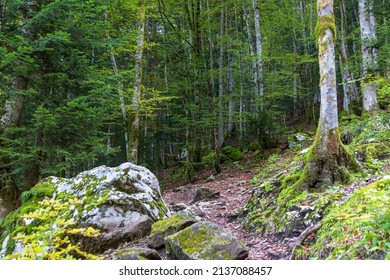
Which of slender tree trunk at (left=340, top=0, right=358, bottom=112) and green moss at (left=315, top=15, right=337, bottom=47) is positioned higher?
slender tree trunk at (left=340, top=0, right=358, bottom=112)

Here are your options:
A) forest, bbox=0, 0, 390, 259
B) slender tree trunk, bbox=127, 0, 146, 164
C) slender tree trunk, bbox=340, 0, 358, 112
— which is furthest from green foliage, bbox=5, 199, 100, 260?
slender tree trunk, bbox=340, 0, 358, 112

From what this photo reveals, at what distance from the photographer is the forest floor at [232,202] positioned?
433cm

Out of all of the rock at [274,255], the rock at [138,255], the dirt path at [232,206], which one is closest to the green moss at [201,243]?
the rock at [138,255]

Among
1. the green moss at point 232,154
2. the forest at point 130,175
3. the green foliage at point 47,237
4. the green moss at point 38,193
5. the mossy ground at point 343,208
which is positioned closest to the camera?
the green foliage at point 47,237

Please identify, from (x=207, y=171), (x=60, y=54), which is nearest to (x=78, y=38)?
(x=60, y=54)

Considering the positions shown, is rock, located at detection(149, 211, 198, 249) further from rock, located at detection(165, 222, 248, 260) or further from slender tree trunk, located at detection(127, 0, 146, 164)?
slender tree trunk, located at detection(127, 0, 146, 164)

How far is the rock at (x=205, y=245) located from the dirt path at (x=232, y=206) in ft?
1.14

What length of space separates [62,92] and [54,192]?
3.57 meters

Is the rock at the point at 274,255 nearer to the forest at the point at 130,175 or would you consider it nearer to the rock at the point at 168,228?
the forest at the point at 130,175

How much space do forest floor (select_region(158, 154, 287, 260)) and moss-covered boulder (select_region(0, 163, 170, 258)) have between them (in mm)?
1417

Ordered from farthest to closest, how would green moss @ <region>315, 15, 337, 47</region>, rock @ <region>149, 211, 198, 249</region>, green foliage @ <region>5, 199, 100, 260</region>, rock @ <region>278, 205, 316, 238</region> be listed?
green moss @ <region>315, 15, 337, 47</region>, rock @ <region>149, 211, 198, 249</region>, rock @ <region>278, 205, 316, 238</region>, green foliage @ <region>5, 199, 100, 260</region>

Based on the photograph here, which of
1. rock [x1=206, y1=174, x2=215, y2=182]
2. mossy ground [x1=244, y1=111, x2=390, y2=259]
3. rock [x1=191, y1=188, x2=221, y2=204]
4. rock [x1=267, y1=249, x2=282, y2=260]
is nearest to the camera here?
mossy ground [x1=244, y1=111, x2=390, y2=259]

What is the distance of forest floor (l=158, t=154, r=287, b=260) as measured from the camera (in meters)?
4.33
